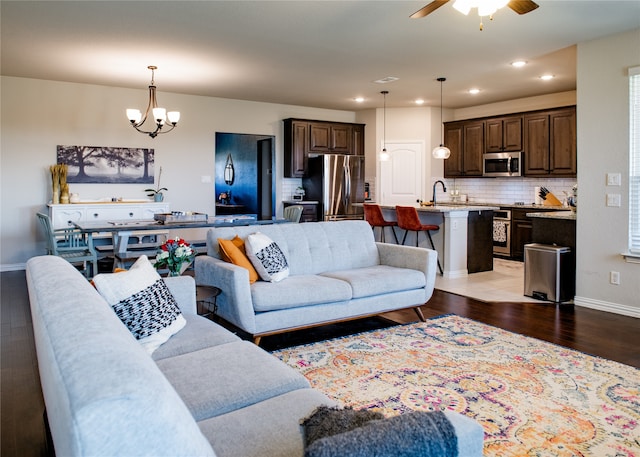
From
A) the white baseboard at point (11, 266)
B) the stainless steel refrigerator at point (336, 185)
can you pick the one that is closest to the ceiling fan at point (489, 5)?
the stainless steel refrigerator at point (336, 185)

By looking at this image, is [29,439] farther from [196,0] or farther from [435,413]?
[196,0]

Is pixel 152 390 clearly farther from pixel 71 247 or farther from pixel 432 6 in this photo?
pixel 71 247

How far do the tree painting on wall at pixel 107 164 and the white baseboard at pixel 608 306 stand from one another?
6194mm

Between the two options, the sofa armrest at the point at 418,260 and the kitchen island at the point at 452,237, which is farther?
the kitchen island at the point at 452,237

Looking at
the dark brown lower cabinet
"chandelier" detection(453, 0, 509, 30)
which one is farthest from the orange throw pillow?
the dark brown lower cabinet

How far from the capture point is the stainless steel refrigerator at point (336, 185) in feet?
28.7

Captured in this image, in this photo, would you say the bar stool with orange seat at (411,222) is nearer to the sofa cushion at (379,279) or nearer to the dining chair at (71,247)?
the sofa cushion at (379,279)

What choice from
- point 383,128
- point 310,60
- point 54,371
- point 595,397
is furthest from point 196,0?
point 383,128

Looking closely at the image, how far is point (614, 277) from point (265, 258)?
3392mm

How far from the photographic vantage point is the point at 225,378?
190cm

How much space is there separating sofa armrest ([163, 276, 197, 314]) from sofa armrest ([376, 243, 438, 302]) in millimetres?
2084

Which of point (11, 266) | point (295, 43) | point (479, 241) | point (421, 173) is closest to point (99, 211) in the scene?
point (11, 266)

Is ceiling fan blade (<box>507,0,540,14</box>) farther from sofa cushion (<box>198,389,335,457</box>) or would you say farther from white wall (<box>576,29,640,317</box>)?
sofa cushion (<box>198,389,335,457</box>)

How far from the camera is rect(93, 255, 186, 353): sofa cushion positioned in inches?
87.1
